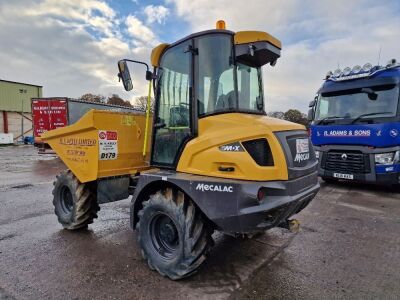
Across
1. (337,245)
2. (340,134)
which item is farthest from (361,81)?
(337,245)

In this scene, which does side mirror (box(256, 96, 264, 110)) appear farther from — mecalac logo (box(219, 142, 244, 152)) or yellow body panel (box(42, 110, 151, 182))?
yellow body panel (box(42, 110, 151, 182))

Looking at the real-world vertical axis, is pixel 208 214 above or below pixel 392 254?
above

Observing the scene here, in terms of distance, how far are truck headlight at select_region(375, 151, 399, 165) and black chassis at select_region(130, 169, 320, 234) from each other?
5.05 metres

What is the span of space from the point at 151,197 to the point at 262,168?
1.34 m

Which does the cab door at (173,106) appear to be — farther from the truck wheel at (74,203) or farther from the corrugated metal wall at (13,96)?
the corrugated metal wall at (13,96)

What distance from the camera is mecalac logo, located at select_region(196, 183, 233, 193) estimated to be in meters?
2.92

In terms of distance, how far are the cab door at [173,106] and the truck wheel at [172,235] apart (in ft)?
1.59

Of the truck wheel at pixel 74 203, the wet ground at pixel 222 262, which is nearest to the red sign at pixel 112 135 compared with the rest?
the truck wheel at pixel 74 203

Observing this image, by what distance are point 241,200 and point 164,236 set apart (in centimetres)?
118

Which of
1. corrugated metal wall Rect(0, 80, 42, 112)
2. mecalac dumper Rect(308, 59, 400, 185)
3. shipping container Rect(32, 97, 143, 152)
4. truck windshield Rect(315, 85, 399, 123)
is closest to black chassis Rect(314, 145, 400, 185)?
mecalac dumper Rect(308, 59, 400, 185)

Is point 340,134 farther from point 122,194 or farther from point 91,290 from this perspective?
point 91,290

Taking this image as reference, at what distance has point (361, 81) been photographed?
779 cm

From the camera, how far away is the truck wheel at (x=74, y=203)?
4.66 meters

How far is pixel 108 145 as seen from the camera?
432 centimetres
